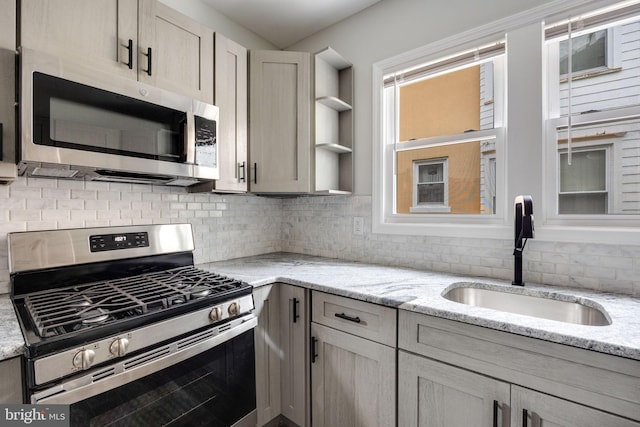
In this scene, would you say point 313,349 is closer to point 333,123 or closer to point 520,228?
point 520,228

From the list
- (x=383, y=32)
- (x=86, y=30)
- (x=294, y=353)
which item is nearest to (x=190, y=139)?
(x=86, y=30)

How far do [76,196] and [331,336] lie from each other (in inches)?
55.1

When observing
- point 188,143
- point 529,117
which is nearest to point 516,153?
point 529,117

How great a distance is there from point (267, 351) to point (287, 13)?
213cm

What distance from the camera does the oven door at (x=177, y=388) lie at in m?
0.95

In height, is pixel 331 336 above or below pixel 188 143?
below

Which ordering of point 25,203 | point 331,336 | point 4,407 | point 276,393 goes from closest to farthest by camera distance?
point 4,407
point 25,203
point 331,336
point 276,393

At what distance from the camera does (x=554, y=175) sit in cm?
155

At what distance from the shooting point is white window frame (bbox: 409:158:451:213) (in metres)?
1.93

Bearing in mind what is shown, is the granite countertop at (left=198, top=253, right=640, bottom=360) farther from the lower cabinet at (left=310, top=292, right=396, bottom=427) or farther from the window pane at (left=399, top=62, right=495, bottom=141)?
the window pane at (left=399, top=62, right=495, bottom=141)

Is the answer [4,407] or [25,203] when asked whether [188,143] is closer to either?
[25,203]

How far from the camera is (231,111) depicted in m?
1.85

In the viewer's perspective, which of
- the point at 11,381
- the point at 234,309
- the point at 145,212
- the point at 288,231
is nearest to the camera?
the point at 11,381

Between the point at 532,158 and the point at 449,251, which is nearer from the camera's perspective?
the point at 532,158
